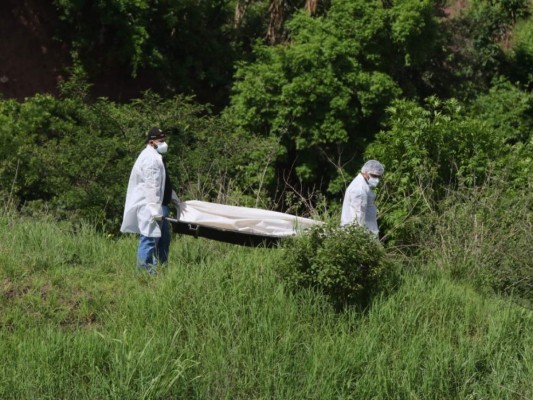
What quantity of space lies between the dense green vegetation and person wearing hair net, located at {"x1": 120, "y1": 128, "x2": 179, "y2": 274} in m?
0.37

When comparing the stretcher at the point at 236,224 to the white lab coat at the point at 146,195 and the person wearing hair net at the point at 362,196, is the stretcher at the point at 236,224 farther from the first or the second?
the person wearing hair net at the point at 362,196

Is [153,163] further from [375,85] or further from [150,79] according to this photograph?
[150,79]

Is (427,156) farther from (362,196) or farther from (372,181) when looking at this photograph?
(362,196)

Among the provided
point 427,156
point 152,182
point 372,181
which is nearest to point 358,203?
point 372,181

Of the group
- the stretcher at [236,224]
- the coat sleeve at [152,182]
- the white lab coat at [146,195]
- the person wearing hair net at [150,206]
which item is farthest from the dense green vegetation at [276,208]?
the coat sleeve at [152,182]

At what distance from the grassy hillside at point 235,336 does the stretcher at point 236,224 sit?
21cm

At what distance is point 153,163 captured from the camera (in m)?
10.7

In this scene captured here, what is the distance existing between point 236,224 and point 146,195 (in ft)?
3.32

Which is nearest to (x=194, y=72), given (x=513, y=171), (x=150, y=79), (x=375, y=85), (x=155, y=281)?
(x=150, y=79)

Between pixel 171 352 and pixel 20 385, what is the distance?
1.31 metres

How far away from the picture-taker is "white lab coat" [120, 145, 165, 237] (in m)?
10.6

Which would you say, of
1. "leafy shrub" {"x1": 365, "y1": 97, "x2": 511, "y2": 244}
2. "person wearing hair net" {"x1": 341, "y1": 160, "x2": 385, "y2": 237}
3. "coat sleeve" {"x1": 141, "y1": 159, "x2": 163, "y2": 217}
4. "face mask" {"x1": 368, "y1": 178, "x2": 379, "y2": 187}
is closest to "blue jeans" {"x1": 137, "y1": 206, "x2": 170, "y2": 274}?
"coat sleeve" {"x1": 141, "y1": 159, "x2": 163, "y2": 217}

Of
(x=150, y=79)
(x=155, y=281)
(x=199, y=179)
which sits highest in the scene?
(x=150, y=79)

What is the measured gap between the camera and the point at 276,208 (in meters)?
14.6
